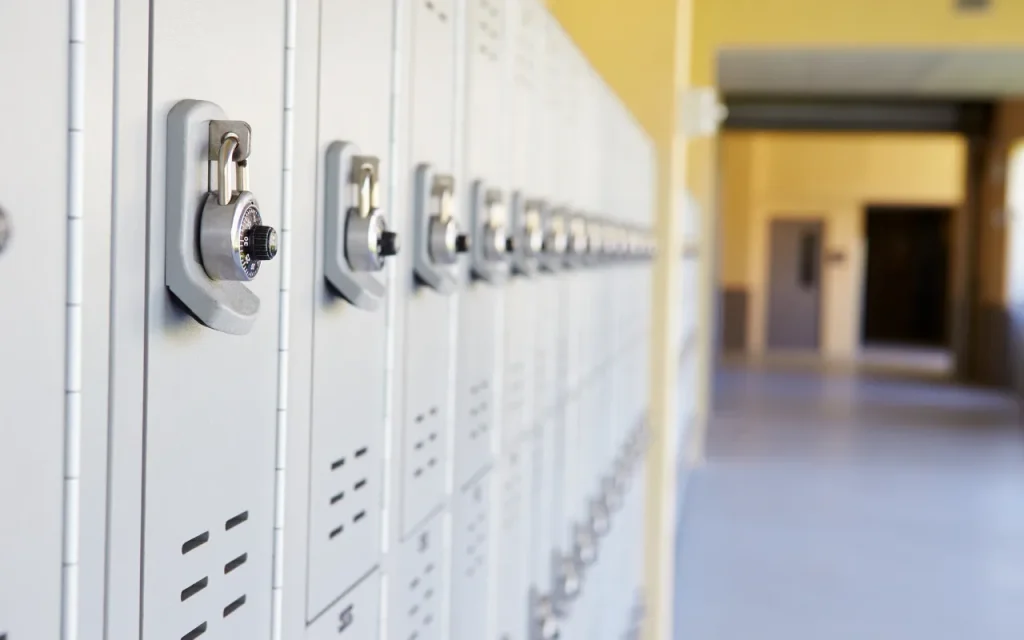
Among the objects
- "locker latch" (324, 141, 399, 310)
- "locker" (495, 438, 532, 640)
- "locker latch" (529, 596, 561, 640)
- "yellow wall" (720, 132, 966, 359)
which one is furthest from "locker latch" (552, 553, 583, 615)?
"yellow wall" (720, 132, 966, 359)

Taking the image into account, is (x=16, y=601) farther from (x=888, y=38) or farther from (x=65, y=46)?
(x=888, y=38)

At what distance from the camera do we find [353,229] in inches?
34.9

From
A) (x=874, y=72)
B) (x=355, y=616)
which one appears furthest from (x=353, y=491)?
(x=874, y=72)

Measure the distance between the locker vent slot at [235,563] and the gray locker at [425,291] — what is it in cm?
37

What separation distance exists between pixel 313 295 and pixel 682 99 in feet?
11.1

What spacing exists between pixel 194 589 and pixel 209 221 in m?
0.22

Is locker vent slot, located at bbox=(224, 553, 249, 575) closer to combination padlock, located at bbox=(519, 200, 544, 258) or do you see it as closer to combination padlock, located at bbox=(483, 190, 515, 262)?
combination padlock, located at bbox=(483, 190, 515, 262)

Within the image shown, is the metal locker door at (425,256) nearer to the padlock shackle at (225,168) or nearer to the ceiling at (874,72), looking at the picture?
the padlock shackle at (225,168)

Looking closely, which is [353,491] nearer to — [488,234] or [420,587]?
[420,587]

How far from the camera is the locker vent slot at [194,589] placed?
665 millimetres

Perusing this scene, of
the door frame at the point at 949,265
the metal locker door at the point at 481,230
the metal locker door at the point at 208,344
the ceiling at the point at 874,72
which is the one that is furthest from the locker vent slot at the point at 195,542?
the door frame at the point at 949,265

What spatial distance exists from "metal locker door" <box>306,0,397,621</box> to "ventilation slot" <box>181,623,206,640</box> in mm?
185

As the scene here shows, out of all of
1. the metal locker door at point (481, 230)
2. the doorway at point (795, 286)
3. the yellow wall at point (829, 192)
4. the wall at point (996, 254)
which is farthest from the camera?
the doorway at point (795, 286)

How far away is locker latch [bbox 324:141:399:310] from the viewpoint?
2.87 feet
